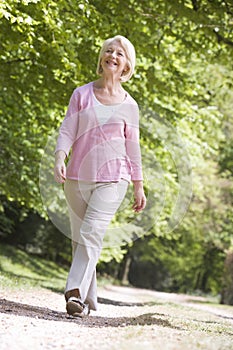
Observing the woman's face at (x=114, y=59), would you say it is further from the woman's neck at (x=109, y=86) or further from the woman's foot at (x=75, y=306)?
the woman's foot at (x=75, y=306)

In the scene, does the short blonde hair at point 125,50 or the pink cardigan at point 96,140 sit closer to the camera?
the pink cardigan at point 96,140

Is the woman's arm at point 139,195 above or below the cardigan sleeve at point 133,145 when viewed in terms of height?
below

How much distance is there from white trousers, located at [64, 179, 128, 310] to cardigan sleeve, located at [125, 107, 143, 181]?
187 mm

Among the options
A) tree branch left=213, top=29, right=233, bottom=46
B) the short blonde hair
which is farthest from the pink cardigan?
tree branch left=213, top=29, right=233, bottom=46

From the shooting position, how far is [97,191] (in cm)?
582

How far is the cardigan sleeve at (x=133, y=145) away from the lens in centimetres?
604

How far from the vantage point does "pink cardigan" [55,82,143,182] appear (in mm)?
5875

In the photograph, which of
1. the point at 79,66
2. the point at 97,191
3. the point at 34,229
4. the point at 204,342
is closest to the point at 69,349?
the point at 204,342

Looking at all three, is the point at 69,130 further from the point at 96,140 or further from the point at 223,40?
the point at 223,40

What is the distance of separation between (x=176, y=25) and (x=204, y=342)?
10.2 m

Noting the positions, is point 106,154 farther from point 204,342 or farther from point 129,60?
point 204,342

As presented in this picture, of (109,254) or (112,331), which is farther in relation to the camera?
(109,254)

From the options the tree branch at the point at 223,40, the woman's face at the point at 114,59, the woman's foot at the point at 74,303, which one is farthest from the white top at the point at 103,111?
the tree branch at the point at 223,40

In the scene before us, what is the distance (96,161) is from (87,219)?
1.77 ft
